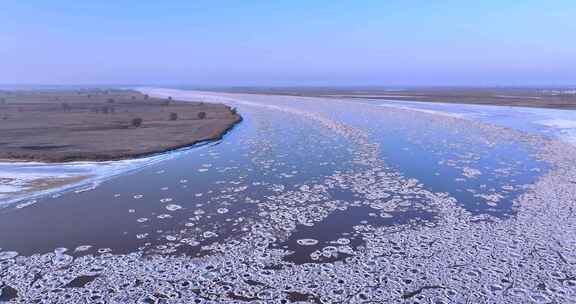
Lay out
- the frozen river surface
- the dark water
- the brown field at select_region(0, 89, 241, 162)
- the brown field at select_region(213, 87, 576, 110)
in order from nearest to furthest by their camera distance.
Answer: the frozen river surface, the dark water, the brown field at select_region(0, 89, 241, 162), the brown field at select_region(213, 87, 576, 110)

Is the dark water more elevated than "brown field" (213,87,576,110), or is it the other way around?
"brown field" (213,87,576,110)

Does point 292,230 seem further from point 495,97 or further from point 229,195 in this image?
point 495,97

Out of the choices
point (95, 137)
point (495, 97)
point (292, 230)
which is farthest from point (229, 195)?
point (495, 97)

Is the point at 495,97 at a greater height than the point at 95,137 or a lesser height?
greater

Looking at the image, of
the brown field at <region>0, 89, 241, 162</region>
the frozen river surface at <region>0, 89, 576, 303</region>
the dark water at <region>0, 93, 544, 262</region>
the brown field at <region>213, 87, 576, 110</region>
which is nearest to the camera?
the frozen river surface at <region>0, 89, 576, 303</region>

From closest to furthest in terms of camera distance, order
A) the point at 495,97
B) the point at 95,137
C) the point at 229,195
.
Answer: the point at 229,195 < the point at 95,137 < the point at 495,97

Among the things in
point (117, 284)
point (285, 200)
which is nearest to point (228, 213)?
point (285, 200)

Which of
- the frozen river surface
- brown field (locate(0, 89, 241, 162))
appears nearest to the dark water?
the frozen river surface

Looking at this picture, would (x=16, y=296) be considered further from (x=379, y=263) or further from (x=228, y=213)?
(x=379, y=263)

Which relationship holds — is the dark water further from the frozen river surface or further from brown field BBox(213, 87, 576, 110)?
brown field BBox(213, 87, 576, 110)
